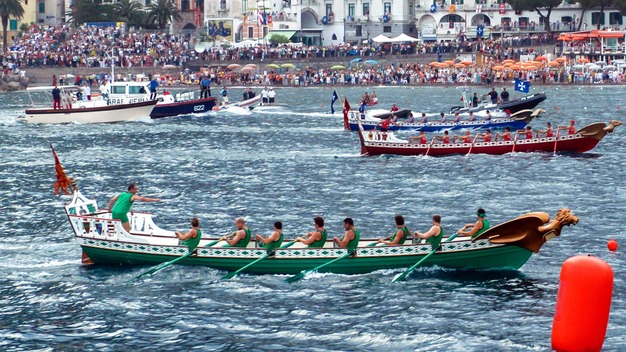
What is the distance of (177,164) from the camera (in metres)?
64.7

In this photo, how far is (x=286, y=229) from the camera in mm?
42594

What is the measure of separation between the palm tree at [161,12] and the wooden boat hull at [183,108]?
65354 mm

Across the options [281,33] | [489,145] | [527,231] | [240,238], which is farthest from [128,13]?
[527,231]

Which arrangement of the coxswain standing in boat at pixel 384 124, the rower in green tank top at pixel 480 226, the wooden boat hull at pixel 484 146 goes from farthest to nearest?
the coxswain standing in boat at pixel 384 124 < the wooden boat hull at pixel 484 146 < the rower in green tank top at pixel 480 226

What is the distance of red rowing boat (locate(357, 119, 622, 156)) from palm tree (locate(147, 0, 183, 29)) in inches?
3850

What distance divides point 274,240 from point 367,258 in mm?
2523

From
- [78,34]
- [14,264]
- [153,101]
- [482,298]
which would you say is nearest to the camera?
[482,298]

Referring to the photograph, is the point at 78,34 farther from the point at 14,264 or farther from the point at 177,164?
the point at 14,264

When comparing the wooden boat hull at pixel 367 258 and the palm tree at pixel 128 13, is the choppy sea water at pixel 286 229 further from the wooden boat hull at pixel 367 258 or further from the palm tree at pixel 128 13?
the palm tree at pixel 128 13

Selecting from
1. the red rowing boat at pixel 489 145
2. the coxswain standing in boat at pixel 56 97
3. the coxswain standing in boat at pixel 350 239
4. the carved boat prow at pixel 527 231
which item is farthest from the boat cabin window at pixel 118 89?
the carved boat prow at pixel 527 231

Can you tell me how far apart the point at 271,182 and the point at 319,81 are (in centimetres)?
8375

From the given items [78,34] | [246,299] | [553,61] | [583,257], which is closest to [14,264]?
[246,299]

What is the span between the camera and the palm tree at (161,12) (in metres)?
158

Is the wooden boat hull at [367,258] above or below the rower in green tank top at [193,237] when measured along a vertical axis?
below
